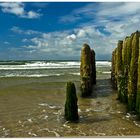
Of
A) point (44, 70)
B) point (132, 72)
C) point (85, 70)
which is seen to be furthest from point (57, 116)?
point (44, 70)

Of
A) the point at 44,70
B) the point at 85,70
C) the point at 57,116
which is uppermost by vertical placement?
the point at 85,70

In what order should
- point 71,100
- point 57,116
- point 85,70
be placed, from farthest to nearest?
point 85,70, point 57,116, point 71,100

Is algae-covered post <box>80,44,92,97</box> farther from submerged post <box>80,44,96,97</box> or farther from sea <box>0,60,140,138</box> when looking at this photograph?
sea <box>0,60,140,138</box>

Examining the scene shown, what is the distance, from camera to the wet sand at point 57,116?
30.3 feet

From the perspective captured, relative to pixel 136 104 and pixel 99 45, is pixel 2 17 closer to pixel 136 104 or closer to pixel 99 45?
pixel 99 45

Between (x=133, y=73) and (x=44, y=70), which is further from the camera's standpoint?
(x=44, y=70)

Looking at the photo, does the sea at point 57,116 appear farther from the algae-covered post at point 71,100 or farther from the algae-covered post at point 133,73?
the algae-covered post at point 133,73

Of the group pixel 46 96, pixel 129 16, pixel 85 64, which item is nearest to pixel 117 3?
pixel 129 16

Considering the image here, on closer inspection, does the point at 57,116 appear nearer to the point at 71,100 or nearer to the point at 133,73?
the point at 71,100

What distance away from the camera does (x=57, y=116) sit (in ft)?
36.2

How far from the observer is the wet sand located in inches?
364

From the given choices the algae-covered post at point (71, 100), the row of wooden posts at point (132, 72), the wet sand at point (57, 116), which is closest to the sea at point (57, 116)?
the wet sand at point (57, 116)

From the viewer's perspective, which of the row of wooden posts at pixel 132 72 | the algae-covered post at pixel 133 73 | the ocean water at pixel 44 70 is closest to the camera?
the row of wooden posts at pixel 132 72

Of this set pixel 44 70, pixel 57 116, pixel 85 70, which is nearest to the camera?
pixel 57 116
